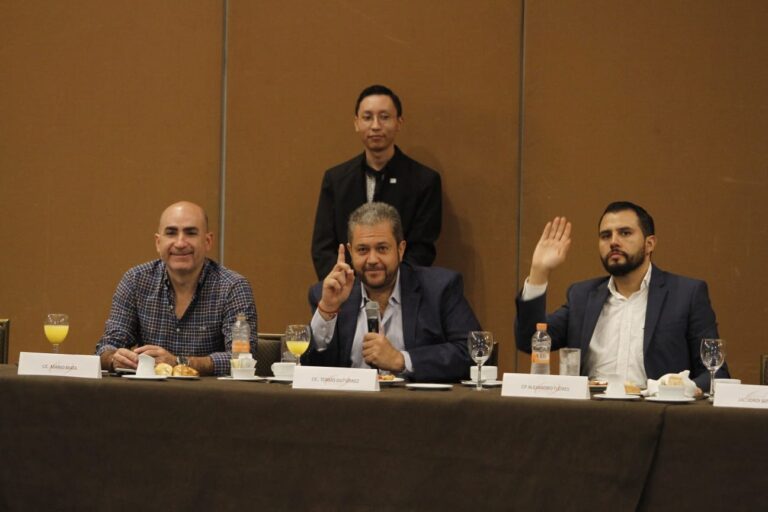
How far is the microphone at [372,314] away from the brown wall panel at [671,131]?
68.9 inches

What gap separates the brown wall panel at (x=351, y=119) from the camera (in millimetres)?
4891

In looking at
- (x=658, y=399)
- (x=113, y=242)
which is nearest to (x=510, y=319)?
(x=113, y=242)

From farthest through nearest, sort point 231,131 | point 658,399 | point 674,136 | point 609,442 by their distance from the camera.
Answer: point 231,131 → point 674,136 → point 658,399 → point 609,442

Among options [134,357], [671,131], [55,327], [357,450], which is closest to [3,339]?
[55,327]

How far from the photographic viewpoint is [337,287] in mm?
3152

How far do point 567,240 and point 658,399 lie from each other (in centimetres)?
84

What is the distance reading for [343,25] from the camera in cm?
498

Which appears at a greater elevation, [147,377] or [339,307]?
[339,307]

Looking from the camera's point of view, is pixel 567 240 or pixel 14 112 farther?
pixel 14 112

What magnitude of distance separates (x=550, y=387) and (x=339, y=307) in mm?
1054

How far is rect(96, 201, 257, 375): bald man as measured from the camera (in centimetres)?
347

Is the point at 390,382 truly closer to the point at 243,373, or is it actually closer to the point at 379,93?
the point at 243,373

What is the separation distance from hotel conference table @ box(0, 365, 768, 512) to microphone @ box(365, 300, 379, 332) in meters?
0.63

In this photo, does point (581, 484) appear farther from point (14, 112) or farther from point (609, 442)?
point (14, 112)
